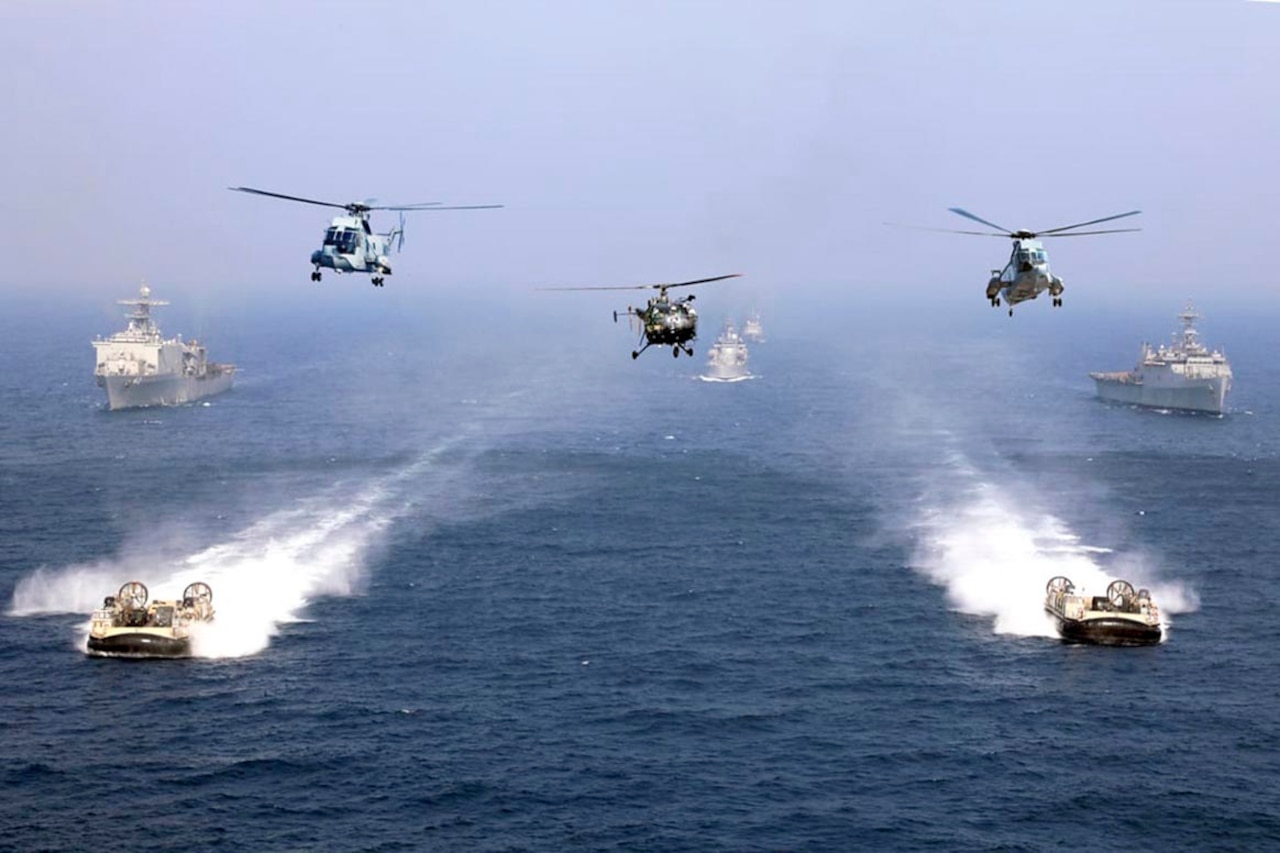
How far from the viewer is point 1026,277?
83.1 m

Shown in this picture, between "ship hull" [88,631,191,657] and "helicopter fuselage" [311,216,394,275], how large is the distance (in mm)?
36745

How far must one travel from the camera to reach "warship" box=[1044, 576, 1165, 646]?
118875mm

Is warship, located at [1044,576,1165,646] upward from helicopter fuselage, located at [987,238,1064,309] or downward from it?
downward

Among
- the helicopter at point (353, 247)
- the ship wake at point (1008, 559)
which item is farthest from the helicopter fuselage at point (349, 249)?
the ship wake at point (1008, 559)

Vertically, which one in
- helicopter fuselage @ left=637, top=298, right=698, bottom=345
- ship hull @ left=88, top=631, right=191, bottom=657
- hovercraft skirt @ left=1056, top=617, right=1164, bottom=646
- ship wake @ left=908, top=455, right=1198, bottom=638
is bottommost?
ship hull @ left=88, top=631, right=191, bottom=657

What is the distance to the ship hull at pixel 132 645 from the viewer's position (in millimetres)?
111750

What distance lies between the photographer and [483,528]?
6033 inches

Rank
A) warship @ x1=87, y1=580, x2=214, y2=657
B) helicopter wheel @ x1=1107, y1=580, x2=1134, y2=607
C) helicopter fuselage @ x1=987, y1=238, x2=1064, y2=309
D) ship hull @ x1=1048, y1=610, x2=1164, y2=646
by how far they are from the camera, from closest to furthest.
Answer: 1. helicopter fuselage @ x1=987, y1=238, x2=1064, y2=309
2. warship @ x1=87, y1=580, x2=214, y2=657
3. ship hull @ x1=1048, y1=610, x2=1164, y2=646
4. helicopter wheel @ x1=1107, y1=580, x2=1134, y2=607

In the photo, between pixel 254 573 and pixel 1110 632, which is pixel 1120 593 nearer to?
pixel 1110 632

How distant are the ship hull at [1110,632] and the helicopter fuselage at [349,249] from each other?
62.1 m

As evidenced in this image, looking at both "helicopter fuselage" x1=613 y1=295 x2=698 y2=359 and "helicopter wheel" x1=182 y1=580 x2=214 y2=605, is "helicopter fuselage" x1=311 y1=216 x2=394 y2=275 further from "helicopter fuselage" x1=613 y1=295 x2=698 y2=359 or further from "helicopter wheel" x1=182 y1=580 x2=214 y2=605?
"helicopter wheel" x1=182 y1=580 x2=214 y2=605

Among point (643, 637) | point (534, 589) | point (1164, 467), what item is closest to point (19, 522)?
point (534, 589)

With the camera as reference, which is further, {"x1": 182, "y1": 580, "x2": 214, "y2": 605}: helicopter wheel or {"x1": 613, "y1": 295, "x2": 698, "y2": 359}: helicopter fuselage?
{"x1": 182, "y1": 580, "x2": 214, "y2": 605}: helicopter wheel

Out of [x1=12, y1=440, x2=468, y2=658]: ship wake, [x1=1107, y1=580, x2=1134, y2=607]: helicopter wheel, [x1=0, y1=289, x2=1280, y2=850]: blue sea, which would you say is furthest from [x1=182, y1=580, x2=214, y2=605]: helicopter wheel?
[x1=1107, y1=580, x2=1134, y2=607]: helicopter wheel
